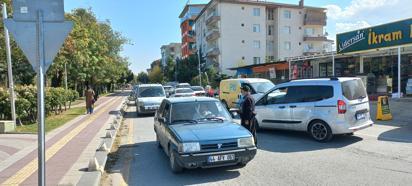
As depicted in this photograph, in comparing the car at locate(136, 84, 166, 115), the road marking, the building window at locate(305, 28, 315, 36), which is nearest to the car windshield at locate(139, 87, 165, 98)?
the car at locate(136, 84, 166, 115)

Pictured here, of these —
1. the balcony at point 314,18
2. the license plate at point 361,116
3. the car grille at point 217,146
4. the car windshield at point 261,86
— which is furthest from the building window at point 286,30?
the car grille at point 217,146

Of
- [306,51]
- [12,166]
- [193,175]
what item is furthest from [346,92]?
[306,51]

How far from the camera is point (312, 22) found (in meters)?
64.9

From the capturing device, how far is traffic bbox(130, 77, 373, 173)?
6.96 m

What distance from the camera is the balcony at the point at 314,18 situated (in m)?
64.9

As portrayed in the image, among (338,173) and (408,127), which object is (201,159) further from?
(408,127)

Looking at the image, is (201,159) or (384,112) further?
(384,112)

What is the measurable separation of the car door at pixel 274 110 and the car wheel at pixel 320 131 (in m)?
0.85

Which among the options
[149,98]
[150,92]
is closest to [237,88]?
[149,98]

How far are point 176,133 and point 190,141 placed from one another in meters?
0.60

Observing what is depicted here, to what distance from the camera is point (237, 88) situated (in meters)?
20.1

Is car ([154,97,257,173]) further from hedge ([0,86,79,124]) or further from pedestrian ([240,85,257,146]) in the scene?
hedge ([0,86,79,124])

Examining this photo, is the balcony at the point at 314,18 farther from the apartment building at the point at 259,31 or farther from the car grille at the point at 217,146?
the car grille at the point at 217,146

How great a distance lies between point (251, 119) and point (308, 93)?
8.24 feet
